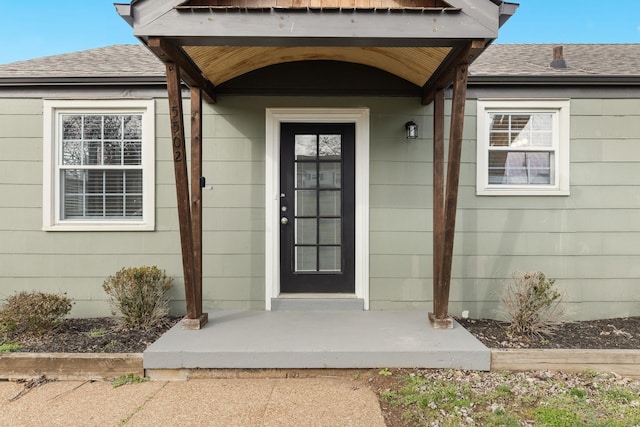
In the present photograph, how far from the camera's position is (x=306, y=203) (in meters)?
4.29

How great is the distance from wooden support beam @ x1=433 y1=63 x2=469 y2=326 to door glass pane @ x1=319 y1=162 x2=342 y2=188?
1.34 metres

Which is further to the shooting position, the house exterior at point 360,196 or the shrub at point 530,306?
the house exterior at point 360,196

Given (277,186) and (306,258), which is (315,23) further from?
(306,258)

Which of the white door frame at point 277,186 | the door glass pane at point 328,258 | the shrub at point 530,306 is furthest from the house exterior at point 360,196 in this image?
the shrub at point 530,306

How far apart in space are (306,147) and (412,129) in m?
1.14

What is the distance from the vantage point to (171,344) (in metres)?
3.14

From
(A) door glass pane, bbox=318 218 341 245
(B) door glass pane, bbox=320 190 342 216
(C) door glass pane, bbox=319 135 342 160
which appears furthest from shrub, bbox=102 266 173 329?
(C) door glass pane, bbox=319 135 342 160

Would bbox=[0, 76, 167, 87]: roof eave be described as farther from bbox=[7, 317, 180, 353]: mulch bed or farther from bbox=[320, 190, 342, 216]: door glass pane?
bbox=[7, 317, 180, 353]: mulch bed

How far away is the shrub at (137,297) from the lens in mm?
3670

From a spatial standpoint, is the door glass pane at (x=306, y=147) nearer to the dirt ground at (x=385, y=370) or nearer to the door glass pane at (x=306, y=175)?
the door glass pane at (x=306, y=175)

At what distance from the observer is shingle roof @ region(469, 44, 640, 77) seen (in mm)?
4195

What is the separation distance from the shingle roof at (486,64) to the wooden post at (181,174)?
43.1 inches

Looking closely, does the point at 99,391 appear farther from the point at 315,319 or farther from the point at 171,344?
the point at 315,319

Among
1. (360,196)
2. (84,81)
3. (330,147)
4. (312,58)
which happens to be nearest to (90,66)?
(84,81)
